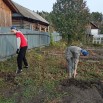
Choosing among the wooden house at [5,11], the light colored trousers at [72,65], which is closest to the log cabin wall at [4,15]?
the wooden house at [5,11]

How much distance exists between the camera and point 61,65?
436 inches

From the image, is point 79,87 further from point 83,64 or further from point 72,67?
point 83,64

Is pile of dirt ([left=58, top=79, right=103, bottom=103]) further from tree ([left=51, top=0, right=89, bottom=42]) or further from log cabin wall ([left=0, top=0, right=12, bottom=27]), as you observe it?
tree ([left=51, top=0, right=89, bottom=42])

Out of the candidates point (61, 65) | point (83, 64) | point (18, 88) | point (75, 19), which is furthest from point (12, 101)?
point (75, 19)

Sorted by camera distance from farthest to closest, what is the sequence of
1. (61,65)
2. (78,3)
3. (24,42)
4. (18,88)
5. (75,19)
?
(78,3) → (75,19) → (61,65) → (24,42) → (18,88)

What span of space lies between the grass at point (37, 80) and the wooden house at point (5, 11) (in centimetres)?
944

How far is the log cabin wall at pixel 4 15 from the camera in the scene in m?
19.8

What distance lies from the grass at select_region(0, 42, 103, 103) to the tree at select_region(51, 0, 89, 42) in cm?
2136

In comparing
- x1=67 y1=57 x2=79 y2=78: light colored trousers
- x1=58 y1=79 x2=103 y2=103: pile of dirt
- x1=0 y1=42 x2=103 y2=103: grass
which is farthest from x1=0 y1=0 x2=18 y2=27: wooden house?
x1=58 y1=79 x2=103 y2=103: pile of dirt

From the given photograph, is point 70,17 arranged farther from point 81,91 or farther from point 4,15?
point 81,91

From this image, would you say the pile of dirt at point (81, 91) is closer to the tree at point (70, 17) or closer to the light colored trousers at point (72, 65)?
the light colored trousers at point (72, 65)

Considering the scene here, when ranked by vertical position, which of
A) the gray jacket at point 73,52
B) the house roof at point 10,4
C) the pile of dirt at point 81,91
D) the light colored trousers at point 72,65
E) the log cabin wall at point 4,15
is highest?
the house roof at point 10,4

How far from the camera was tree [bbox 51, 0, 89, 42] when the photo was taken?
3281 centimetres

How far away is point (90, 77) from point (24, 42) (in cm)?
273
